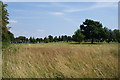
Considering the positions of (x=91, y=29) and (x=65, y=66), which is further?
(x=91, y=29)

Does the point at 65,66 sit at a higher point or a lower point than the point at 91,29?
lower

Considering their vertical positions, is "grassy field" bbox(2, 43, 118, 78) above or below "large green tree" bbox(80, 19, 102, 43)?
below

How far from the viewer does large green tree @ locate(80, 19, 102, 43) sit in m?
70.1

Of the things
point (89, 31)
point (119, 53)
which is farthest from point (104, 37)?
point (119, 53)

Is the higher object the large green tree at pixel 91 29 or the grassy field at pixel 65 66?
the large green tree at pixel 91 29

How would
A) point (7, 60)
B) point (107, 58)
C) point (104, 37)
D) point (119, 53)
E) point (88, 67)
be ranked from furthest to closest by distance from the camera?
point (104, 37) < point (7, 60) < point (119, 53) < point (107, 58) < point (88, 67)

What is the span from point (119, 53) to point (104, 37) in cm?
6398

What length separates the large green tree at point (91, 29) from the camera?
70.1 m

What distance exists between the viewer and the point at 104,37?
224 ft

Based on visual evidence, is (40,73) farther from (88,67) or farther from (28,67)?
(88,67)

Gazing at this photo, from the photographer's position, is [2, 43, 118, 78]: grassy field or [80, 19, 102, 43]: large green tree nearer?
[2, 43, 118, 78]: grassy field

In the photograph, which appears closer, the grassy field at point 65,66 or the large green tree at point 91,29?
the grassy field at point 65,66

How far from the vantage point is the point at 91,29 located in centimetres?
7331

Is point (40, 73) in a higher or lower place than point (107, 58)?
lower
